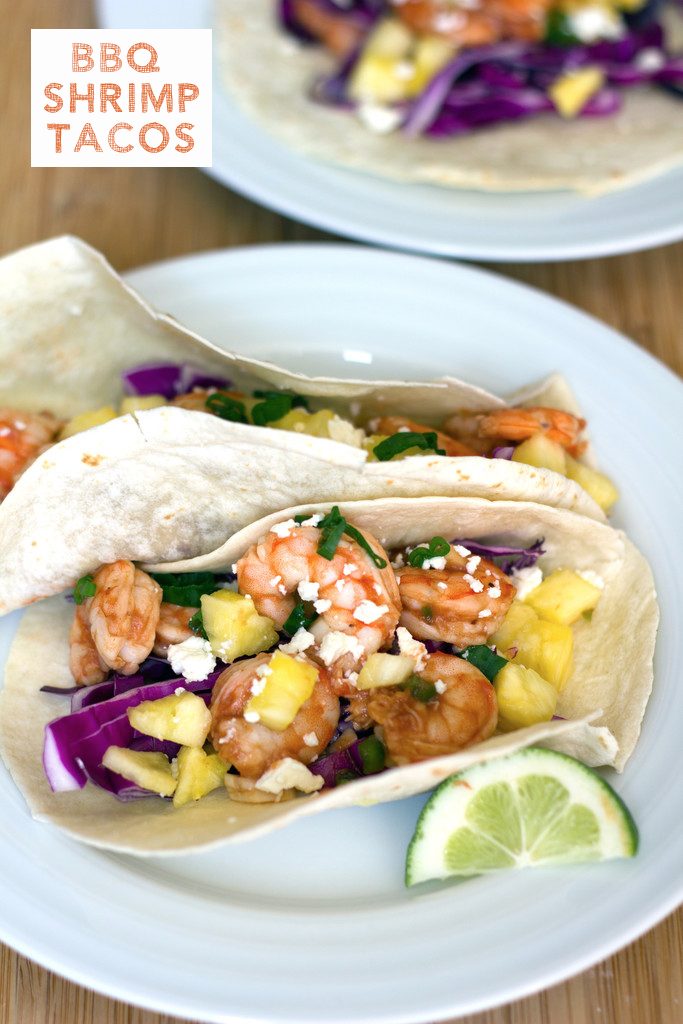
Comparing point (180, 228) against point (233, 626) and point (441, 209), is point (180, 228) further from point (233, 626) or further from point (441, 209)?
point (233, 626)

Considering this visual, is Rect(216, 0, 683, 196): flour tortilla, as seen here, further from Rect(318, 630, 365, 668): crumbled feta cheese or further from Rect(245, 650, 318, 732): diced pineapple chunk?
Rect(245, 650, 318, 732): diced pineapple chunk

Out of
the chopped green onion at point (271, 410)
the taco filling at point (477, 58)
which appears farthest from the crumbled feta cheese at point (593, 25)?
the chopped green onion at point (271, 410)

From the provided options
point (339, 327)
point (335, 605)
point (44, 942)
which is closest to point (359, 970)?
point (44, 942)

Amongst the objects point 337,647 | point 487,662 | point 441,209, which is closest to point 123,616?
point 337,647

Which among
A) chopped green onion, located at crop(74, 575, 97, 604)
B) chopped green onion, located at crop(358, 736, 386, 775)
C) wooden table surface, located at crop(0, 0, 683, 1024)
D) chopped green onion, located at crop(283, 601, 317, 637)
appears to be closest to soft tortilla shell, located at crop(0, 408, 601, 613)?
chopped green onion, located at crop(74, 575, 97, 604)

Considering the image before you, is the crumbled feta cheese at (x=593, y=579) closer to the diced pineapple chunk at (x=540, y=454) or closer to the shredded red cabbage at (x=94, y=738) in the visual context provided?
the diced pineapple chunk at (x=540, y=454)

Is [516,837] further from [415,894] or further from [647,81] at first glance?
[647,81]
